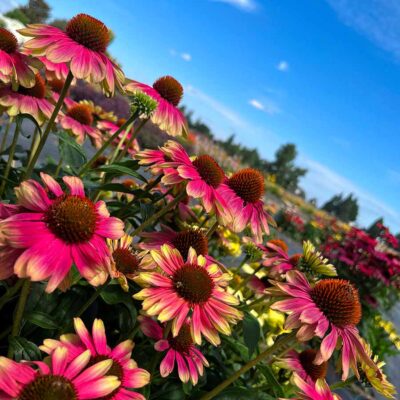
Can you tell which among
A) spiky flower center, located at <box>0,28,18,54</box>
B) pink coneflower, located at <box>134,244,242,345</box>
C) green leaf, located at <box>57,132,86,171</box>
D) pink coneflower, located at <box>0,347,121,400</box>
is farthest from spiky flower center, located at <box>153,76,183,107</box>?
pink coneflower, located at <box>0,347,121,400</box>

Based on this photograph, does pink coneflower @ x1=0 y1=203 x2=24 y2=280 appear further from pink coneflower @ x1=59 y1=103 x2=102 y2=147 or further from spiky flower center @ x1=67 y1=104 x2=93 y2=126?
spiky flower center @ x1=67 y1=104 x2=93 y2=126

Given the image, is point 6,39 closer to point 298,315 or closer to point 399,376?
point 298,315

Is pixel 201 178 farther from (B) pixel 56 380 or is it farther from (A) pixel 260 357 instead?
(B) pixel 56 380

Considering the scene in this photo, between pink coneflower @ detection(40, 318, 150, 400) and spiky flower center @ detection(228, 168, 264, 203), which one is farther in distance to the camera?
spiky flower center @ detection(228, 168, 264, 203)

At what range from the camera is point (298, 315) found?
3.06ft

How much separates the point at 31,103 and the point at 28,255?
2.55 feet

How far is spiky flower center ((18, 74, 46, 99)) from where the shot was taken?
133cm

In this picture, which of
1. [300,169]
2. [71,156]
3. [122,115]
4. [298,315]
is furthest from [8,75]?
[300,169]

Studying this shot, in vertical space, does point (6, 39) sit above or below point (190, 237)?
above

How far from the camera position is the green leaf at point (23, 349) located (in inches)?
35.9

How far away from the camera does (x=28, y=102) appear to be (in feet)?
4.21

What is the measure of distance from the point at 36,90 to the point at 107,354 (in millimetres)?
979

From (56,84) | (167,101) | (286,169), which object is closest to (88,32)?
(167,101)

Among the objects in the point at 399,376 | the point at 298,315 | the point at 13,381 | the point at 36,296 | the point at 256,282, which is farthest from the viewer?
the point at 399,376
